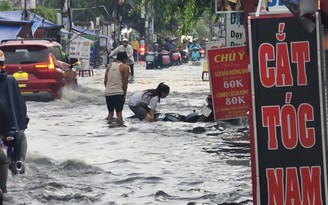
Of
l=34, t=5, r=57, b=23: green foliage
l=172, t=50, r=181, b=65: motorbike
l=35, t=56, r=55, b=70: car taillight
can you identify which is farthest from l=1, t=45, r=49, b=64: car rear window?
l=34, t=5, r=57, b=23: green foliage

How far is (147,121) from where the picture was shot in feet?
64.7

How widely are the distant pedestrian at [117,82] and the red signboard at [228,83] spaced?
4969mm

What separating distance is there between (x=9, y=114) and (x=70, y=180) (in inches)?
60.5

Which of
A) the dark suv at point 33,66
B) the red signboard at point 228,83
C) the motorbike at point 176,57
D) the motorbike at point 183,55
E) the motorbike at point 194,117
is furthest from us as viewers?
the motorbike at point 183,55

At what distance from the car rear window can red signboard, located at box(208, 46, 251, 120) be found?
37.2 ft

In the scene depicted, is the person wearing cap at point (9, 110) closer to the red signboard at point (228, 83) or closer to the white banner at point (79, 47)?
the red signboard at point (228, 83)

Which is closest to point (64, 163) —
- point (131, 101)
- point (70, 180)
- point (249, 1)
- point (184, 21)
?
point (70, 180)

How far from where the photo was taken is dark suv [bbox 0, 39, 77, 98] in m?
24.9

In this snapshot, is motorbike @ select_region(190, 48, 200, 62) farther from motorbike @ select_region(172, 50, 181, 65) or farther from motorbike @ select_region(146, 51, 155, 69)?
motorbike @ select_region(146, 51, 155, 69)

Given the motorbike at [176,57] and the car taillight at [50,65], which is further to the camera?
the motorbike at [176,57]

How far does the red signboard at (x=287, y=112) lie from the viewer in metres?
6.98

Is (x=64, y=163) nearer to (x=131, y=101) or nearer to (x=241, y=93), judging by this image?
(x=241, y=93)

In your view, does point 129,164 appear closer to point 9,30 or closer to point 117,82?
point 117,82

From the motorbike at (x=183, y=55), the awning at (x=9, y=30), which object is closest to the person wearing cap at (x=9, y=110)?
the awning at (x=9, y=30)
